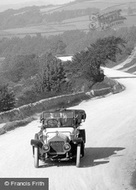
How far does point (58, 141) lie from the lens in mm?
17375

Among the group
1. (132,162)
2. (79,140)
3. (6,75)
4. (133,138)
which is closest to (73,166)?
(79,140)

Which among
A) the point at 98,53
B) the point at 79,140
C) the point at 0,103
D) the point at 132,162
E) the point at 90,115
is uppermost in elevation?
the point at 79,140

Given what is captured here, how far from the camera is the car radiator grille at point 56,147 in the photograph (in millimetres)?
17359

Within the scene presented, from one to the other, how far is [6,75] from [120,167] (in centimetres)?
11641

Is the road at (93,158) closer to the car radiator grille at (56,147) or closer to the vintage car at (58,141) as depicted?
the vintage car at (58,141)

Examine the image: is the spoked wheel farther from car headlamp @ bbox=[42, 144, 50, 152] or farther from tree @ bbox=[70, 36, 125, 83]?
tree @ bbox=[70, 36, 125, 83]

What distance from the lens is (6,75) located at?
5217 inches

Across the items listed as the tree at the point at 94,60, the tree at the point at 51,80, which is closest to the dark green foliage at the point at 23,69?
the tree at the point at 94,60

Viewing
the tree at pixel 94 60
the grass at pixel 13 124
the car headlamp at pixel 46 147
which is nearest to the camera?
the car headlamp at pixel 46 147

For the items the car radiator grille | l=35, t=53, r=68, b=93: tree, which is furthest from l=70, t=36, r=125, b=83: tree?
the car radiator grille

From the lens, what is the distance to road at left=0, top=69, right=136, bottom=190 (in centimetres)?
1581

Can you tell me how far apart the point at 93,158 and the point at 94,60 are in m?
48.1

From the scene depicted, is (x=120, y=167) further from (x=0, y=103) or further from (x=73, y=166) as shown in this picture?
(x=0, y=103)

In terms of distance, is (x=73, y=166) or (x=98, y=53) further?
(x=98, y=53)
